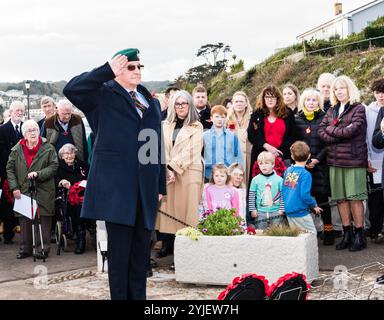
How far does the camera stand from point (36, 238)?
803 centimetres

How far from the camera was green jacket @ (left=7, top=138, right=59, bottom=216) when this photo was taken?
8.12 meters

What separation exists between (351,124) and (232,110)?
1.53 meters

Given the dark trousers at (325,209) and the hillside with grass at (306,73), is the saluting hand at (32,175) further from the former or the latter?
the hillside with grass at (306,73)

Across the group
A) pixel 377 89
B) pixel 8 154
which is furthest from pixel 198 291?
pixel 8 154

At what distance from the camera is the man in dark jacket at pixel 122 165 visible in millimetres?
4188

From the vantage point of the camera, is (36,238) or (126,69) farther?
(36,238)

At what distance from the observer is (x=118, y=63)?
4.15m

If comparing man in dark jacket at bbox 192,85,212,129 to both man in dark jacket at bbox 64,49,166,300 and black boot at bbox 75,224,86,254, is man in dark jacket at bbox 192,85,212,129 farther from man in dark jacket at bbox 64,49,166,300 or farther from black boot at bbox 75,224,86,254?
man in dark jacket at bbox 64,49,166,300

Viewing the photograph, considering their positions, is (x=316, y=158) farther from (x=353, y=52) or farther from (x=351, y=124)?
(x=353, y=52)

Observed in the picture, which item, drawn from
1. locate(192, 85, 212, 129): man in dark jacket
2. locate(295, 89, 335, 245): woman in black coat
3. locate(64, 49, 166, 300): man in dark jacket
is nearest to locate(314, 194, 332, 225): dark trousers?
locate(295, 89, 335, 245): woman in black coat

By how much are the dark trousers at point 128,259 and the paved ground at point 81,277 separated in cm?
125

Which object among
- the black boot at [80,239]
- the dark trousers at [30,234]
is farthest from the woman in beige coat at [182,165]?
the dark trousers at [30,234]

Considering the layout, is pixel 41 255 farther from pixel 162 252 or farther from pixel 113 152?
pixel 113 152
